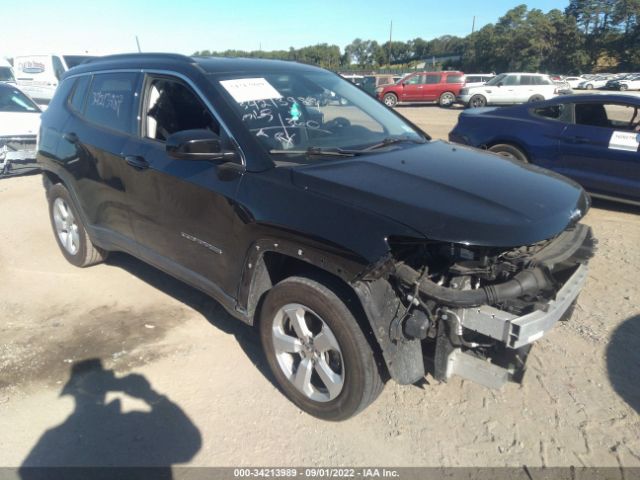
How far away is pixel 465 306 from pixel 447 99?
81.8 feet

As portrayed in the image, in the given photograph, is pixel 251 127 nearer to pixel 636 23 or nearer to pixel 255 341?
pixel 255 341

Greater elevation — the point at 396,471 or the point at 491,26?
the point at 491,26

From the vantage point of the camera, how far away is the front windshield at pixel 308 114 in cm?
305

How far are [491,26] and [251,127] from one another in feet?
253

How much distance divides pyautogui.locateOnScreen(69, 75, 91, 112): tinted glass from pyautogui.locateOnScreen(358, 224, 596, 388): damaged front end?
339cm

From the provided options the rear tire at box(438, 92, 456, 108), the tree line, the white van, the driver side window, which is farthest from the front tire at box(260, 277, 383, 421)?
the tree line

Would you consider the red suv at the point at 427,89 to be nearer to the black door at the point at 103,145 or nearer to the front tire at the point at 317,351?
the black door at the point at 103,145

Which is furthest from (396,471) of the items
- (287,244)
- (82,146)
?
(82,146)

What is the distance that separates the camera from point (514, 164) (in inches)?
126

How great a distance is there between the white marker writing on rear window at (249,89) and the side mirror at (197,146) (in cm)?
42

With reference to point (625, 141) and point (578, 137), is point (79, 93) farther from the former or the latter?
point (625, 141)

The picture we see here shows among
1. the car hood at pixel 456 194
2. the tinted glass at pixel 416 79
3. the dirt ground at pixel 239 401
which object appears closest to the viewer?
the car hood at pixel 456 194

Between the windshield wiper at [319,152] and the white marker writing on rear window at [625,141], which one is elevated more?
the windshield wiper at [319,152]

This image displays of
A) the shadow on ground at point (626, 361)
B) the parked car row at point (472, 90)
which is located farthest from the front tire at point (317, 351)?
the parked car row at point (472, 90)
